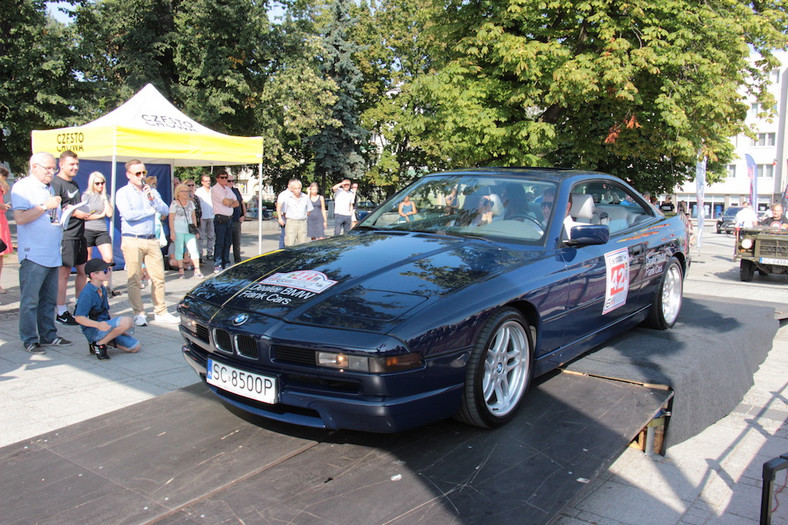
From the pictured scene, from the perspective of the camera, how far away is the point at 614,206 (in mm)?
4934

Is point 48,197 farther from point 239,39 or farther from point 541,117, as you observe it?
point 239,39

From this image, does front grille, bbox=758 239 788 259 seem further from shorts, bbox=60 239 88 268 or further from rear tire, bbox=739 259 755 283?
shorts, bbox=60 239 88 268

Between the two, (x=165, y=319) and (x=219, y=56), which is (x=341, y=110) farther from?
(x=165, y=319)

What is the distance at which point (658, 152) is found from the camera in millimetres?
13227

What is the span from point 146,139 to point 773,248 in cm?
1161

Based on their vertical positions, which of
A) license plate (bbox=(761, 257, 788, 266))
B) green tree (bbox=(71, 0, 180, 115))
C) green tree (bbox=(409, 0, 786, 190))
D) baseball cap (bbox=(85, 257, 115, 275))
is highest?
green tree (bbox=(71, 0, 180, 115))

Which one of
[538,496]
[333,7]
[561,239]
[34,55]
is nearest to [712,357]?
[561,239]

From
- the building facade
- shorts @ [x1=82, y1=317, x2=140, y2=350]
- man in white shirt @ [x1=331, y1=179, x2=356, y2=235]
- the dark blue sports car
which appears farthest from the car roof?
the building facade

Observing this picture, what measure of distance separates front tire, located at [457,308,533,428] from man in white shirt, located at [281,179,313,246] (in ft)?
26.0

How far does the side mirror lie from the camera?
3.75 m

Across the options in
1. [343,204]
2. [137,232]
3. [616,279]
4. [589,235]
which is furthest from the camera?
[343,204]

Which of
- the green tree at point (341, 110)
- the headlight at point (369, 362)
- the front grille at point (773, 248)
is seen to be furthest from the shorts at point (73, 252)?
the green tree at point (341, 110)

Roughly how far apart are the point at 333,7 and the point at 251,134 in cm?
1728

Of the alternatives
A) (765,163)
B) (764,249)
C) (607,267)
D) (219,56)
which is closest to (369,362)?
(607,267)
